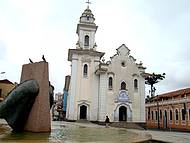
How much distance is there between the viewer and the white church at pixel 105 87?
116 feet

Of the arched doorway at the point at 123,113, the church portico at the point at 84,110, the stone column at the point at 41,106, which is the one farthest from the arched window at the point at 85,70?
the stone column at the point at 41,106

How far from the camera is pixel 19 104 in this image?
897 centimetres

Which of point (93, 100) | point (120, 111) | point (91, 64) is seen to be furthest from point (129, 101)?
point (91, 64)

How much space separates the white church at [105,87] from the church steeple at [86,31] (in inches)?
27.5

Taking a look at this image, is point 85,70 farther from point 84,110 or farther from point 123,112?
point 123,112

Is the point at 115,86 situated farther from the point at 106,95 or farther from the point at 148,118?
the point at 148,118

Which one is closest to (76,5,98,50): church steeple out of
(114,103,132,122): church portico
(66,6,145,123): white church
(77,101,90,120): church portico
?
(66,6,145,123): white church

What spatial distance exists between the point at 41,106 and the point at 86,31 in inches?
1254

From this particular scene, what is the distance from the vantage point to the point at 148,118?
163ft

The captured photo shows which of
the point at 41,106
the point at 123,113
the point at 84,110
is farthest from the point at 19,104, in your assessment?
the point at 123,113

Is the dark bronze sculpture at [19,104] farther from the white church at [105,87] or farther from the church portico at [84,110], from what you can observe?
the church portico at [84,110]

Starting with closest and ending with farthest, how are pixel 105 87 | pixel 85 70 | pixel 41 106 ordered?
1. pixel 41 106
2. pixel 105 87
3. pixel 85 70

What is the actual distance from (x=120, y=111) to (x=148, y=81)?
978 inches

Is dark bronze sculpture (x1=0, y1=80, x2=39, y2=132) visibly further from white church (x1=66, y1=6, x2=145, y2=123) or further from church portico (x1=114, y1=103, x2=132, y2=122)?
church portico (x1=114, y1=103, x2=132, y2=122)
